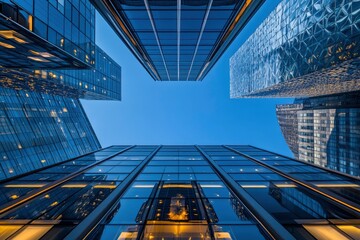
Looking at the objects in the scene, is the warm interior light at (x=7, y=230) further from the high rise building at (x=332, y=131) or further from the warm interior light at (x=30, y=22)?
the high rise building at (x=332, y=131)

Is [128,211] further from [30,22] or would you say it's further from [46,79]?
[46,79]

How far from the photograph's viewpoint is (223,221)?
1072cm

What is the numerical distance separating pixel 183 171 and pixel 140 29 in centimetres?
1348

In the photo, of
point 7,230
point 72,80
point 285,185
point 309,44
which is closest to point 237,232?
point 285,185

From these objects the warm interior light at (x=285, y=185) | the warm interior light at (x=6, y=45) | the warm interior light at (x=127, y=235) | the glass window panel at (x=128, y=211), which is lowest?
the warm interior light at (x=127, y=235)

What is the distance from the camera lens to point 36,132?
167ft

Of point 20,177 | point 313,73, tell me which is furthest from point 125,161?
point 313,73

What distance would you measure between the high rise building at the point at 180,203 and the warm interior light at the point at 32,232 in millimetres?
41

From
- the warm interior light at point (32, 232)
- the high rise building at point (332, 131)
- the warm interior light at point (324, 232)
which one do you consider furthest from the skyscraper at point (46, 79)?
the high rise building at point (332, 131)

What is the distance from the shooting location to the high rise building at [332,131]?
2260 inches

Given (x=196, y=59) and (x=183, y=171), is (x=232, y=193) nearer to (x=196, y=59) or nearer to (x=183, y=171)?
(x=183, y=171)

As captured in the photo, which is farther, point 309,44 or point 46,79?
point 309,44

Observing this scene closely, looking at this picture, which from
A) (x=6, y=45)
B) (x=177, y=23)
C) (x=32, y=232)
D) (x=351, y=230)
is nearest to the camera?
(x=32, y=232)

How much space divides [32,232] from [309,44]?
48.5 metres
